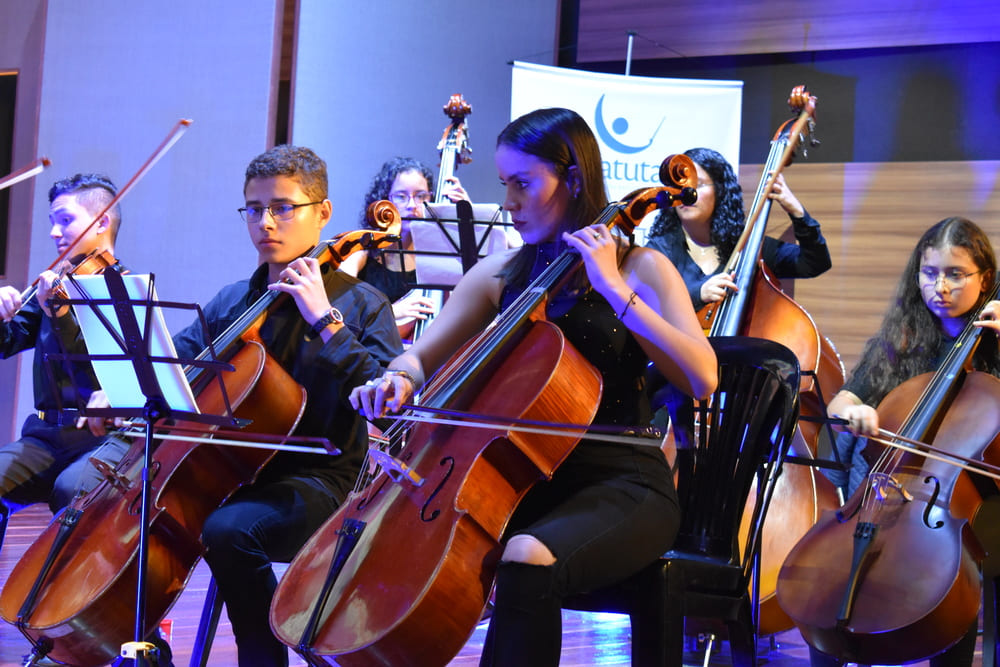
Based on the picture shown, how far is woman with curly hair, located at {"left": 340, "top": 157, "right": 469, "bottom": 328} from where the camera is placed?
3.21 metres

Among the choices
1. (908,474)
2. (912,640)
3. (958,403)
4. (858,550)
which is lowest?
(912,640)

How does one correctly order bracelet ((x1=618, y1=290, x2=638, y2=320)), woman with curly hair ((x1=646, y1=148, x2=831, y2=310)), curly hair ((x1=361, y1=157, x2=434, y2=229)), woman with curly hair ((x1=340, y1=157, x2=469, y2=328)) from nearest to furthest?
bracelet ((x1=618, y1=290, x2=638, y2=320))
woman with curly hair ((x1=340, y1=157, x2=469, y2=328))
woman with curly hair ((x1=646, y1=148, x2=831, y2=310))
curly hair ((x1=361, y1=157, x2=434, y2=229))

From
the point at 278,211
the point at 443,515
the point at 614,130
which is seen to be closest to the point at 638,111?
the point at 614,130

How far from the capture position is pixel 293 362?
2.10 m

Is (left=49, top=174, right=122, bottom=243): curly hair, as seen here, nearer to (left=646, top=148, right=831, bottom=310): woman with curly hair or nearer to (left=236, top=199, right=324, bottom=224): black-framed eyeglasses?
(left=236, top=199, right=324, bottom=224): black-framed eyeglasses

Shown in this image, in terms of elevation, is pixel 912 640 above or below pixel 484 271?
below

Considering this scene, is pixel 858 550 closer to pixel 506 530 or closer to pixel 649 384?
pixel 649 384

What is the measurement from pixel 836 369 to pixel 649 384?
3.91 ft

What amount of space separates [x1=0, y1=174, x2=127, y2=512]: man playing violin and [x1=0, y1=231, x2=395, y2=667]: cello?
320 mm

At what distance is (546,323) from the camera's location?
1.62 m

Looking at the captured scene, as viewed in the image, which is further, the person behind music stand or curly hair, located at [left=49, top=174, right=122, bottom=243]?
curly hair, located at [left=49, top=174, right=122, bottom=243]


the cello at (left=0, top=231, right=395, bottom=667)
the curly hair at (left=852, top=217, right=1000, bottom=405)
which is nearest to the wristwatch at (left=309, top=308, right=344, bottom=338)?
the cello at (left=0, top=231, right=395, bottom=667)

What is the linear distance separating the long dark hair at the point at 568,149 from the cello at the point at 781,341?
678 mm

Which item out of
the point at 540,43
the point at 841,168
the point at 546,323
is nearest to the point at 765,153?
the point at 841,168
